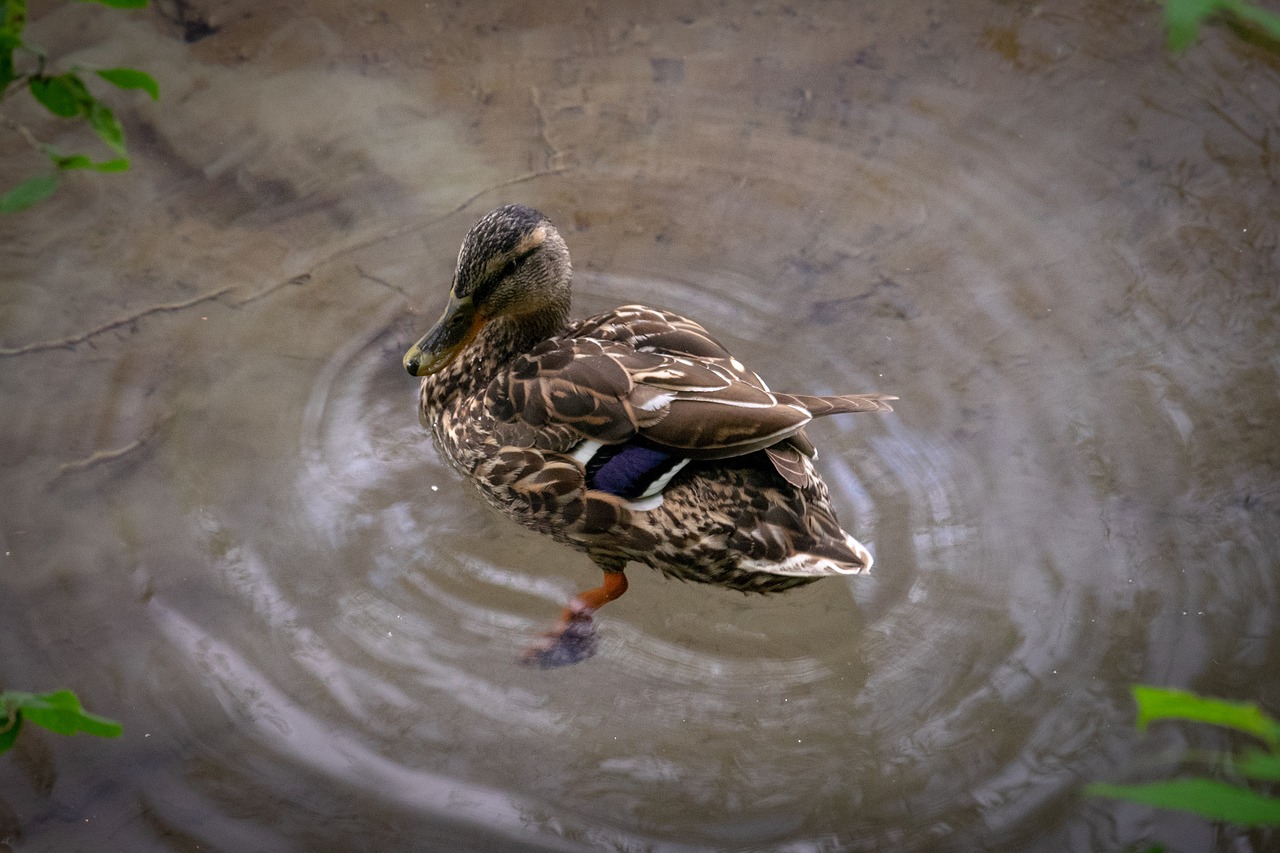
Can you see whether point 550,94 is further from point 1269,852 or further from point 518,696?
point 1269,852

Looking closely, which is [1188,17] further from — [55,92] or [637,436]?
[637,436]

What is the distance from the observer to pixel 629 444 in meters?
2.95

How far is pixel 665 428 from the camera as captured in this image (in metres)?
2.87

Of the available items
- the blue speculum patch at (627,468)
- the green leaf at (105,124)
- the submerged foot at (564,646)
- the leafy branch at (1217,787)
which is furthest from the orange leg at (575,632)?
the leafy branch at (1217,787)

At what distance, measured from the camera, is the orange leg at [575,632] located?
3035 millimetres

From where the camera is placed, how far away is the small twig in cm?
354

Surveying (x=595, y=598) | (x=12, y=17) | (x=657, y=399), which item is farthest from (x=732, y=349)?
(x=12, y=17)

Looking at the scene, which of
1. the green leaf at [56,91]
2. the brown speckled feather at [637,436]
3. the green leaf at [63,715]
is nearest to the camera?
the green leaf at [63,715]

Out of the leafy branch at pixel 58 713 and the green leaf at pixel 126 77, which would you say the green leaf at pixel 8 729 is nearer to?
the leafy branch at pixel 58 713

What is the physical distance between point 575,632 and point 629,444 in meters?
0.59

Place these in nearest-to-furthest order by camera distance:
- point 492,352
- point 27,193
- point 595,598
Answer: point 27,193, point 595,598, point 492,352

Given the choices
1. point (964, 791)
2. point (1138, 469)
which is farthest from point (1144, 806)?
point (1138, 469)

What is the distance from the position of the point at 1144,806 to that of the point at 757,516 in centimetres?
122

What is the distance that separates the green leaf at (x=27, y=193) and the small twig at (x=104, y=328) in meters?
2.51
